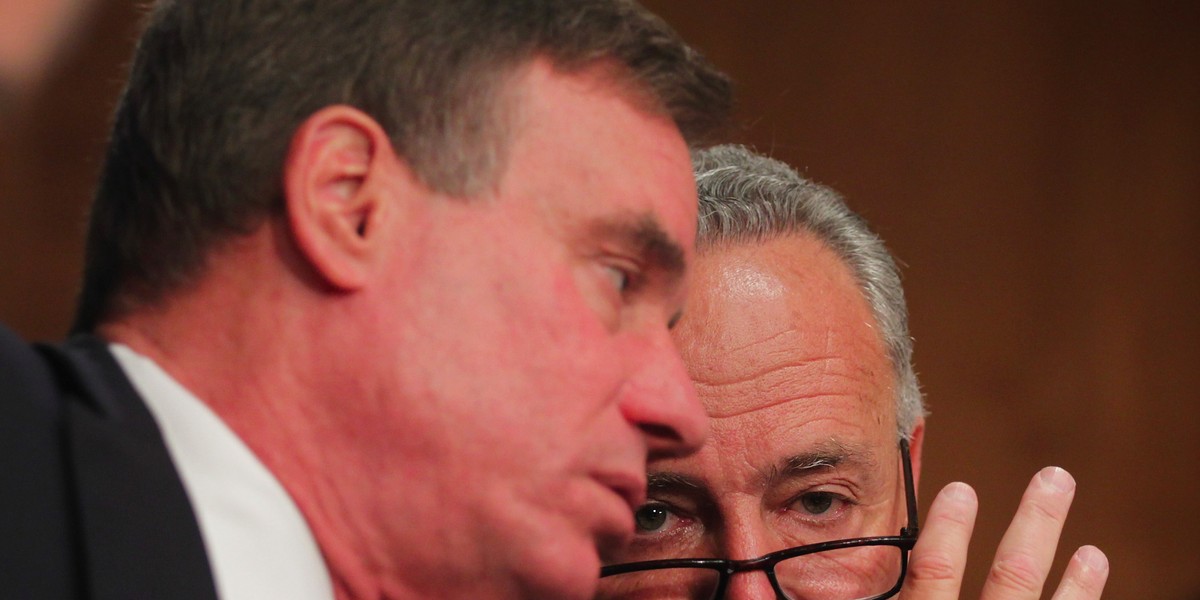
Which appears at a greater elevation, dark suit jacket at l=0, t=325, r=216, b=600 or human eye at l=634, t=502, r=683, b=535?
human eye at l=634, t=502, r=683, b=535

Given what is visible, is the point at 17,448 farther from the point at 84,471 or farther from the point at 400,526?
the point at 400,526

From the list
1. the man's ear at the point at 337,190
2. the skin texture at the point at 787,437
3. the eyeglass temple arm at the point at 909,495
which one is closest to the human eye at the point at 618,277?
the man's ear at the point at 337,190

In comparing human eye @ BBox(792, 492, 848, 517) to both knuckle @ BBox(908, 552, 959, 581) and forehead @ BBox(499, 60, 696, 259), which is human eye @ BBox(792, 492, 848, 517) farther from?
forehead @ BBox(499, 60, 696, 259)

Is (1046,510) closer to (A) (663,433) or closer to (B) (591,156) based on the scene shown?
(A) (663,433)

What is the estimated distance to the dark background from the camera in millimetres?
2807

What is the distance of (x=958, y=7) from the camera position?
2.88 meters

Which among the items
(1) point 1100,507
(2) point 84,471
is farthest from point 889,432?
(1) point 1100,507

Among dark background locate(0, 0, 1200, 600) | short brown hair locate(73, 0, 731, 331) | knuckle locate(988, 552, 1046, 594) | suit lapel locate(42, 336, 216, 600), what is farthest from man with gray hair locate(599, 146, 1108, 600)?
dark background locate(0, 0, 1200, 600)

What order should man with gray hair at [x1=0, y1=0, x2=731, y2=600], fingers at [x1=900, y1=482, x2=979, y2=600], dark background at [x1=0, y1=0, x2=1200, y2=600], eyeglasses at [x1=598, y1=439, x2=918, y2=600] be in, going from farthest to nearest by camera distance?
dark background at [x1=0, y1=0, x2=1200, y2=600]
eyeglasses at [x1=598, y1=439, x2=918, y2=600]
fingers at [x1=900, y1=482, x2=979, y2=600]
man with gray hair at [x1=0, y1=0, x2=731, y2=600]

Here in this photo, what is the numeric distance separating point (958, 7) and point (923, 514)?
3.63ft

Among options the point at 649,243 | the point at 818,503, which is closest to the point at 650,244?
the point at 649,243

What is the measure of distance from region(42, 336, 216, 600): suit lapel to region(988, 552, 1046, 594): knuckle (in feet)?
2.81

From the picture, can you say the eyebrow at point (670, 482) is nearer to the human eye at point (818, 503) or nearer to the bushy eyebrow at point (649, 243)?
the human eye at point (818, 503)

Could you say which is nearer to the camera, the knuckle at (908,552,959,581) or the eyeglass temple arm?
the knuckle at (908,552,959,581)
